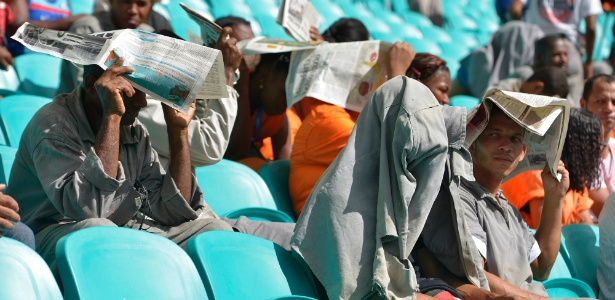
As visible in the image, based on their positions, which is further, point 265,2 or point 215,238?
point 265,2

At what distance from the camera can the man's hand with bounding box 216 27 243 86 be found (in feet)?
11.6

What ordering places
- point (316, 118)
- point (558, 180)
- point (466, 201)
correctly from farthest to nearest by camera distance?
point (316, 118) < point (558, 180) < point (466, 201)

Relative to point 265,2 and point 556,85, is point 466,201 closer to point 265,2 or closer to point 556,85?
point 556,85

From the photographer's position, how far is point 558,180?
3672 mm

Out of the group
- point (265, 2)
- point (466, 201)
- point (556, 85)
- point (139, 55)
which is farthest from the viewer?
point (265, 2)

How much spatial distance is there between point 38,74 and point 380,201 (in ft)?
8.01

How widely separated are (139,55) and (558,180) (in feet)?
5.77

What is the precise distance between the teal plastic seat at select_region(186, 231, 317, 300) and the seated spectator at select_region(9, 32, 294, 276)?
23cm

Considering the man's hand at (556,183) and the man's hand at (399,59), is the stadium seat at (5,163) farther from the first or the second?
the man's hand at (556,183)

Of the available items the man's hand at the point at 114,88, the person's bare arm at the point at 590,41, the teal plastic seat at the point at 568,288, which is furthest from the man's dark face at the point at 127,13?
the person's bare arm at the point at 590,41

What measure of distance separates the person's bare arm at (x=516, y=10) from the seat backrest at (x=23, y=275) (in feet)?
21.7

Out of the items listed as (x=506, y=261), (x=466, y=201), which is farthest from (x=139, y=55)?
(x=506, y=261)

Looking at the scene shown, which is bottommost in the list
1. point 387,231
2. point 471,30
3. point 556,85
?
point 471,30

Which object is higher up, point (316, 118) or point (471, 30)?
point (316, 118)
